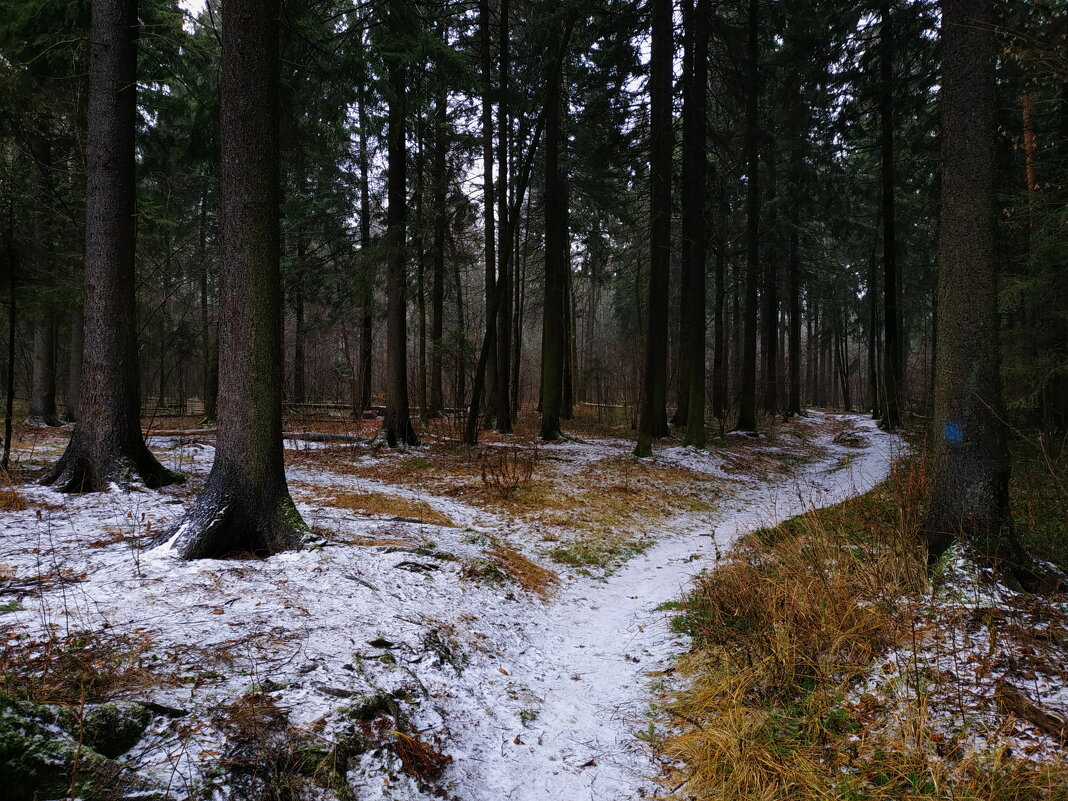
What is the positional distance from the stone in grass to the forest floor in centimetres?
2

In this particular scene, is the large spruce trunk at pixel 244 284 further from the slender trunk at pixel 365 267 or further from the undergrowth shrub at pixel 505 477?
the slender trunk at pixel 365 267

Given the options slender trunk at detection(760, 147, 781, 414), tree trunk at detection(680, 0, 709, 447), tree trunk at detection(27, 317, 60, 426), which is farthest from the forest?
slender trunk at detection(760, 147, 781, 414)

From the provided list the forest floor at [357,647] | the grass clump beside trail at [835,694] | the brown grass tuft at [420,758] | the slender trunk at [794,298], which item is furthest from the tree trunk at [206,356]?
the slender trunk at [794,298]

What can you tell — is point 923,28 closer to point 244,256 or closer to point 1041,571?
point 1041,571

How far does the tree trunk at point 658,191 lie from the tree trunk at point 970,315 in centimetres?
712

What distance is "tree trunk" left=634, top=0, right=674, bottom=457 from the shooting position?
10727mm

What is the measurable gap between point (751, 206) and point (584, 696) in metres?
15.2

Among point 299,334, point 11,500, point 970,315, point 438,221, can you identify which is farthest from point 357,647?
point 299,334

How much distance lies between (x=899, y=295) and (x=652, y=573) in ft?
86.8

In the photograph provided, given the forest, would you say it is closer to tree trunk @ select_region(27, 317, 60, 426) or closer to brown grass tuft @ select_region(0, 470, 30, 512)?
brown grass tuft @ select_region(0, 470, 30, 512)

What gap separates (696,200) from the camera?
12.9m

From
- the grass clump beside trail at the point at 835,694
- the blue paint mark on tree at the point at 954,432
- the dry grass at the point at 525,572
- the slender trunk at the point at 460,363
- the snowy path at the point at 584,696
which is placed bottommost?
the snowy path at the point at 584,696

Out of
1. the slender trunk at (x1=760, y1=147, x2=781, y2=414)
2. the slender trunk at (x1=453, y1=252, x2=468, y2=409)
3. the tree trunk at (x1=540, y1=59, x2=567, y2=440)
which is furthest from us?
the slender trunk at (x1=760, y1=147, x2=781, y2=414)

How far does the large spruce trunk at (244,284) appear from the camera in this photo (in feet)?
13.7
